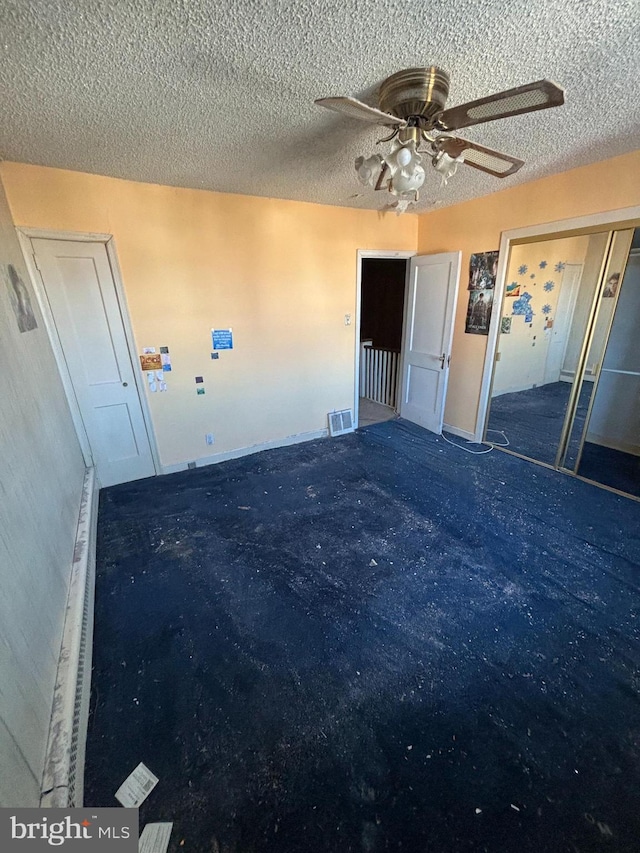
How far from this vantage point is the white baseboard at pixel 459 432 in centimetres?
388

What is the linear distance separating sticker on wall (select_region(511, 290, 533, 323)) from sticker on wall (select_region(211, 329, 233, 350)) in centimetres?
394

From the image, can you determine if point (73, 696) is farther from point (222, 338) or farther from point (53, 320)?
point (222, 338)

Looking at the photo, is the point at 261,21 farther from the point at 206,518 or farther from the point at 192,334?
the point at 206,518

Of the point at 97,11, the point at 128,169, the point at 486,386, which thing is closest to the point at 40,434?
the point at 97,11

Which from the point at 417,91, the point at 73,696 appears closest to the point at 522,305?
the point at 417,91

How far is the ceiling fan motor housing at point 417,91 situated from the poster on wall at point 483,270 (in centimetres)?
218

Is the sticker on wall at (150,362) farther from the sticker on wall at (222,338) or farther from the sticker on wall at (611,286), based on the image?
the sticker on wall at (611,286)

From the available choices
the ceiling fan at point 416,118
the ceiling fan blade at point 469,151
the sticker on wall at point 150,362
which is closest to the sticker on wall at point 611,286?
the ceiling fan blade at point 469,151

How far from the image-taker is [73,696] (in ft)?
4.42

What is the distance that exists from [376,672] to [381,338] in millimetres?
5362

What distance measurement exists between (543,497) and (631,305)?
2.14 m

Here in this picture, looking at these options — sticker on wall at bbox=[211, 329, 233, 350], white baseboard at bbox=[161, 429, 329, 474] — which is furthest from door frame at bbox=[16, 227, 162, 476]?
sticker on wall at bbox=[211, 329, 233, 350]

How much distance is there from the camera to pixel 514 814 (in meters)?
1.11

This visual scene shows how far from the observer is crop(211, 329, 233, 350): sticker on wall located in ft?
10.7
